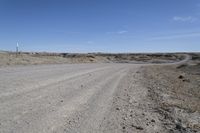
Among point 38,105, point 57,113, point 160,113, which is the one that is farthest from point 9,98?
point 160,113

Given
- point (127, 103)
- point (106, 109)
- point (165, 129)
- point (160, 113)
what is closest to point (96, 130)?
point (165, 129)

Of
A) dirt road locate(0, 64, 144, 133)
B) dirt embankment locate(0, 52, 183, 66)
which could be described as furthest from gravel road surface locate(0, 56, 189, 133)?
dirt embankment locate(0, 52, 183, 66)

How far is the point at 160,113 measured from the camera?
9117 mm

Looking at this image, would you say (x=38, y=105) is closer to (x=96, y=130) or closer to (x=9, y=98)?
(x=9, y=98)

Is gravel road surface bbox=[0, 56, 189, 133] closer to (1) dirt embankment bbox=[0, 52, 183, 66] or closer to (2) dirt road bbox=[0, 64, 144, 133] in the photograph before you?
(2) dirt road bbox=[0, 64, 144, 133]

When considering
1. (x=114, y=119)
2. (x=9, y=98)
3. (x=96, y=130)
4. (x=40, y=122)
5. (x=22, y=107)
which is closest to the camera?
(x=96, y=130)

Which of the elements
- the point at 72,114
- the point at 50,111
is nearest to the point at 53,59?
the point at 50,111

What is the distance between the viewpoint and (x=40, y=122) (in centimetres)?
717

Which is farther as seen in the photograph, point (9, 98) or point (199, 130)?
point (9, 98)

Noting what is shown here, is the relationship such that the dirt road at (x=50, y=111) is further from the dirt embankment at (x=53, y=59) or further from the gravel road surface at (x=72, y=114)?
the dirt embankment at (x=53, y=59)

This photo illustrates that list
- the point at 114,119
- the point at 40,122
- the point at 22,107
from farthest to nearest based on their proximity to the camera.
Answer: the point at 22,107 < the point at 114,119 < the point at 40,122

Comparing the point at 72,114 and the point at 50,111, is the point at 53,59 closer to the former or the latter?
the point at 50,111

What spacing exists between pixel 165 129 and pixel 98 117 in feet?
6.31

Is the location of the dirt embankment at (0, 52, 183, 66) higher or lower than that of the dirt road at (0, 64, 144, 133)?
lower
